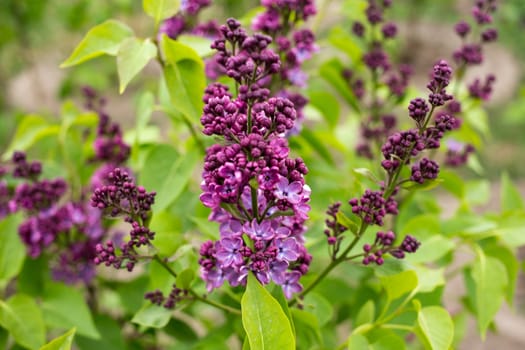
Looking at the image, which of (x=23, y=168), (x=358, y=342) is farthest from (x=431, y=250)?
(x=23, y=168)

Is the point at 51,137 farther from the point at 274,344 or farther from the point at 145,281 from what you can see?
the point at 274,344

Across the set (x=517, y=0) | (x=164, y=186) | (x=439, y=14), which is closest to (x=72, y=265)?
(x=164, y=186)

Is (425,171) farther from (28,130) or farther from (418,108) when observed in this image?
(28,130)

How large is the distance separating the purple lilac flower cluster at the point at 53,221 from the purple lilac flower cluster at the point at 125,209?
54 centimetres

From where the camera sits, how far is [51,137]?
2.12 metres

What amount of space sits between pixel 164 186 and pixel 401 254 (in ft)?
1.86

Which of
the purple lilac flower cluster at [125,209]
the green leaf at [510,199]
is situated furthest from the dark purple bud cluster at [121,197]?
the green leaf at [510,199]

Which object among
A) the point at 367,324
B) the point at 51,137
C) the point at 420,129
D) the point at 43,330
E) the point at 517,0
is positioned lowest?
the point at 43,330

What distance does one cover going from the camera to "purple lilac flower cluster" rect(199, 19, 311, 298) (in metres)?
0.96

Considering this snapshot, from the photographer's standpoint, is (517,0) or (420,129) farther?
(517,0)

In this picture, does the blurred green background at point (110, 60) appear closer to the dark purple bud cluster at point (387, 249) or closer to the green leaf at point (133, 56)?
the green leaf at point (133, 56)

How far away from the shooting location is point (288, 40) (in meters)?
1.48

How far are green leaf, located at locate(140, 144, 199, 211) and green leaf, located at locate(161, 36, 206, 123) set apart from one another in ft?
0.65

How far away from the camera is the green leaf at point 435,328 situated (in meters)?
1.13
